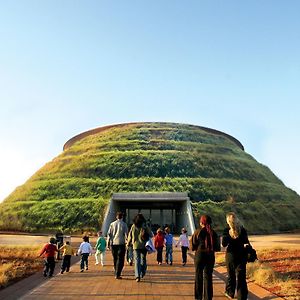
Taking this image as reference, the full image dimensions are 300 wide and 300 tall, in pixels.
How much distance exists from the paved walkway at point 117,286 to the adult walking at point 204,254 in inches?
33.4

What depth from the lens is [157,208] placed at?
4631cm

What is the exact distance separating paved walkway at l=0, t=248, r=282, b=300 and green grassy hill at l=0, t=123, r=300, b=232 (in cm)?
2609

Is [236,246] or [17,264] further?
[17,264]

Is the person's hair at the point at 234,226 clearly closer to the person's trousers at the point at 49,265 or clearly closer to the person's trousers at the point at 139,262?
the person's trousers at the point at 139,262

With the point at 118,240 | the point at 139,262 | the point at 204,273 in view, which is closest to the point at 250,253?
the point at 204,273

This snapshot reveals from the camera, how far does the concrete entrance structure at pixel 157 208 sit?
38412 millimetres

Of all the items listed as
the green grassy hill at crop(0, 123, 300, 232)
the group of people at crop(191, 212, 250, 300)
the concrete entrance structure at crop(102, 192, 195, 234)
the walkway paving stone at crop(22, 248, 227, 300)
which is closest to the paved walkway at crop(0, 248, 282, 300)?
the walkway paving stone at crop(22, 248, 227, 300)

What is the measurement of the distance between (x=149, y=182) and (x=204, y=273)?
122 feet

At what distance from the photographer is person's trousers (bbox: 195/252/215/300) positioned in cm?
753

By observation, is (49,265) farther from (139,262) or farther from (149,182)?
(149,182)

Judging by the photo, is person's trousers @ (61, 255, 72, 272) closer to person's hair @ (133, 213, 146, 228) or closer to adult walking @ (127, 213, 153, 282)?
adult walking @ (127, 213, 153, 282)

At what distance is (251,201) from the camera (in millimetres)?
44344

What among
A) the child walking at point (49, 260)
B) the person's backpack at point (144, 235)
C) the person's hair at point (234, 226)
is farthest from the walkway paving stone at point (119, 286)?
the person's hair at point (234, 226)

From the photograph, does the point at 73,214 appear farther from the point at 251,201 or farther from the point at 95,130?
the point at 95,130
